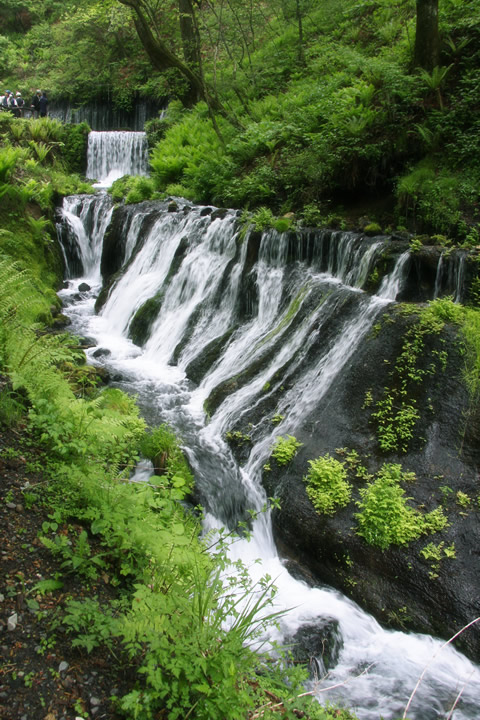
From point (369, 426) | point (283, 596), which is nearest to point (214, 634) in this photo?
point (283, 596)

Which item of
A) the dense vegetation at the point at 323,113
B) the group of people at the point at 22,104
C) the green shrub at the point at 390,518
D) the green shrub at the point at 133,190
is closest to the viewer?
the green shrub at the point at 390,518

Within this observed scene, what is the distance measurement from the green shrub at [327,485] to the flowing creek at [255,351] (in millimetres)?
732

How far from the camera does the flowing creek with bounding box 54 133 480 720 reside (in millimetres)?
4406

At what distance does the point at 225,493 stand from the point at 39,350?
3069 millimetres

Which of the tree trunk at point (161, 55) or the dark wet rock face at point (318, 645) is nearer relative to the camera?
the dark wet rock face at point (318, 645)

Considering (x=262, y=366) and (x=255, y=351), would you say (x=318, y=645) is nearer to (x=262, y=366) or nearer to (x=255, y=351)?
(x=262, y=366)

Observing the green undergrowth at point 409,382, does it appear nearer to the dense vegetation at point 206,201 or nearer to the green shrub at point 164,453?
the dense vegetation at point 206,201

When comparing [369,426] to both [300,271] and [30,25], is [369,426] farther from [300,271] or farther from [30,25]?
[30,25]

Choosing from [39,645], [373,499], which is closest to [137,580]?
[39,645]

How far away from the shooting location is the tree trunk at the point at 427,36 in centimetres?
973

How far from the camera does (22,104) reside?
2138 centimetres

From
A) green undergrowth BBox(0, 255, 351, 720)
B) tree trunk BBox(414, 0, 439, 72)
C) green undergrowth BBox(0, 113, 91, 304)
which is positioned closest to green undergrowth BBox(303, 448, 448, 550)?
green undergrowth BBox(0, 255, 351, 720)

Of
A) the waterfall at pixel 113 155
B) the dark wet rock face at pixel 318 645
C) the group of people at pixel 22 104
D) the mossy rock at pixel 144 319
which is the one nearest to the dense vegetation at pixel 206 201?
the dark wet rock face at pixel 318 645

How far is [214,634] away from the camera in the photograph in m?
2.62
